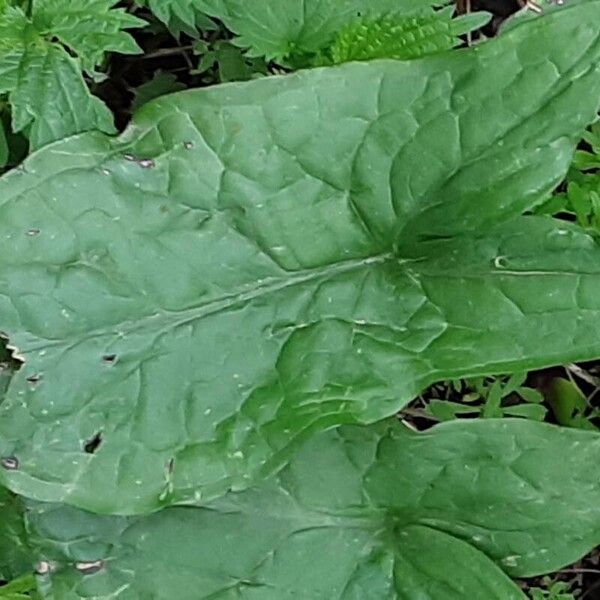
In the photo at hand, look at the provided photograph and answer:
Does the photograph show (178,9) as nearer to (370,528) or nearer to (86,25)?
(86,25)

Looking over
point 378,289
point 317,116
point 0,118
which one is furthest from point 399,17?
point 0,118

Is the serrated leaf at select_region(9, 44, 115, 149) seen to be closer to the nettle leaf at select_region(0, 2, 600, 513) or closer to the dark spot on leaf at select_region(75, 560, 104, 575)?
the nettle leaf at select_region(0, 2, 600, 513)

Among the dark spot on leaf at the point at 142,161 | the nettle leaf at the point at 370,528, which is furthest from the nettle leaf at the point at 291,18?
the nettle leaf at the point at 370,528

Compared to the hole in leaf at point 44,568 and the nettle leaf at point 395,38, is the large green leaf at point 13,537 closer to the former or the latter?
the hole in leaf at point 44,568

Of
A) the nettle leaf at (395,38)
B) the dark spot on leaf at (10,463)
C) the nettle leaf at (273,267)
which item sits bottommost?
the dark spot on leaf at (10,463)

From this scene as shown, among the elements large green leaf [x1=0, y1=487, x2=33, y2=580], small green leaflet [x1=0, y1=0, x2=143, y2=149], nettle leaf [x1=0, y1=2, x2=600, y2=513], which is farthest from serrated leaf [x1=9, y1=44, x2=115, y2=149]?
large green leaf [x1=0, y1=487, x2=33, y2=580]
